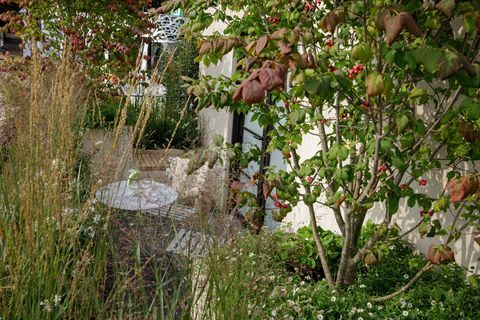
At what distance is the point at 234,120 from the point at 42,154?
3564 mm

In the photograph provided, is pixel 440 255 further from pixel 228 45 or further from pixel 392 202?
pixel 228 45

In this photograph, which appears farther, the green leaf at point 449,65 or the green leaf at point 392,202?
the green leaf at point 392,202

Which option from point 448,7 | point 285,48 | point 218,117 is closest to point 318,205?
point 285,48

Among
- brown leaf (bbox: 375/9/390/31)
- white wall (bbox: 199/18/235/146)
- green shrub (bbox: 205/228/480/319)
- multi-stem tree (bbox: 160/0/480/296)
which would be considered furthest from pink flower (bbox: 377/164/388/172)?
white wall (bbox: 199/18/235/146)

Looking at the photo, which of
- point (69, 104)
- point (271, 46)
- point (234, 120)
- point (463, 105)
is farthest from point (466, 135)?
point (234, 120)

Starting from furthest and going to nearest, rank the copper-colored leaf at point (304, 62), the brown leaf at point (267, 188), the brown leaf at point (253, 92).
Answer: the brown leaf at point (267, 188), the copper-colored leaf at point (304, 62), the brown leaf at point (253, 92)

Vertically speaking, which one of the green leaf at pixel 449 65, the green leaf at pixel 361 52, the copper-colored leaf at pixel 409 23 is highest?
the copper-colored leaf at pixel 409 23

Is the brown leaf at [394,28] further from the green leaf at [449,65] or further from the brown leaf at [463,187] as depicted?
the brown leaf at [463,187]

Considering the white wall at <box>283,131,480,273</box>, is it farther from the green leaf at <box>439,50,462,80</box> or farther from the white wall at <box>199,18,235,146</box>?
the white wall at <box>199,18,235,146</box>

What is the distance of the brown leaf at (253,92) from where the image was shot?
4.75 feet

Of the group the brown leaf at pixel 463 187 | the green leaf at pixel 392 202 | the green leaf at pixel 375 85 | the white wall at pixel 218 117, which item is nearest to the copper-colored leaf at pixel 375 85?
the green leaf at pixel 375 85

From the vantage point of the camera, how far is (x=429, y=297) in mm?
2457

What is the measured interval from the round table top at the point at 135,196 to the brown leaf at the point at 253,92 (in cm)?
92

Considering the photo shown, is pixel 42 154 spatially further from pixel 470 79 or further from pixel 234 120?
pixel 234 120
